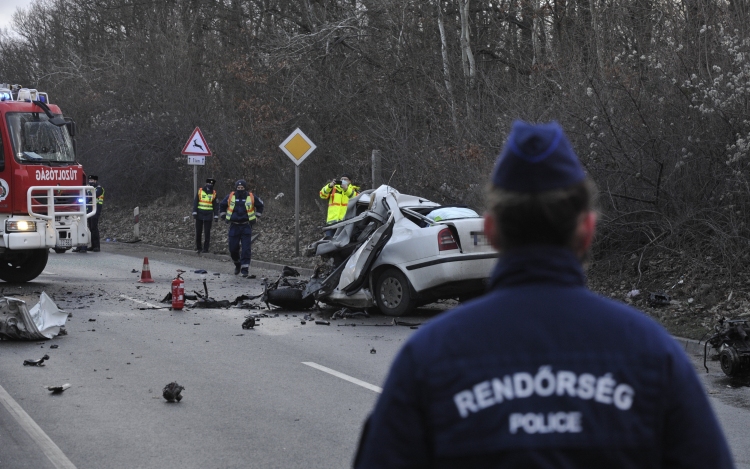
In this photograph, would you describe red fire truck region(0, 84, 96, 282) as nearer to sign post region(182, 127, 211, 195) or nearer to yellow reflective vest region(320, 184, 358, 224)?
yellow reflective vest region(320, 184, 358, 224)

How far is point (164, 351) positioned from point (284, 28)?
22.8 m

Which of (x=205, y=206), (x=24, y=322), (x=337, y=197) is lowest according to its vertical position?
(x=24, y=322)

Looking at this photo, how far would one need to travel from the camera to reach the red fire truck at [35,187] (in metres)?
16.0

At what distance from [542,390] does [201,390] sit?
22.0 ft

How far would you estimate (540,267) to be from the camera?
186 centimetres

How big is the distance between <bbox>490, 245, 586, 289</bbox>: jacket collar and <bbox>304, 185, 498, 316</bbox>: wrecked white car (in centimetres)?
1005

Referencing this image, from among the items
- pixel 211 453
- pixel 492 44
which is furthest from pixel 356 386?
pixel 492 44

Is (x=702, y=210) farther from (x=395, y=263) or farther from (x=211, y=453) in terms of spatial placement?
(x=211, y=453)

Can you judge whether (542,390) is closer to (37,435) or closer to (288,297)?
(37,435)

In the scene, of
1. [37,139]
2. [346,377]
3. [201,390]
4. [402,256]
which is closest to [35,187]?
[37,139]

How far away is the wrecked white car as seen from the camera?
12.2 m

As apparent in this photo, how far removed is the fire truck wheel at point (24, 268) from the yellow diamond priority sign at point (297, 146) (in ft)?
18.7

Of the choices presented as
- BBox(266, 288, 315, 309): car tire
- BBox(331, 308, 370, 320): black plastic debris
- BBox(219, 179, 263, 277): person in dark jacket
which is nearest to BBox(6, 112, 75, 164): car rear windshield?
BBox(219, 179, 263, 277): person in dark jacket

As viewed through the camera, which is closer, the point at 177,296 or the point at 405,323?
the point at 405,323
